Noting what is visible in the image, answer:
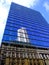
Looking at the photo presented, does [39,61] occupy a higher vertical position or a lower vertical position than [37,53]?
lower

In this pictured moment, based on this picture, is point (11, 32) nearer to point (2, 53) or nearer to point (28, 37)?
point (28, 37)

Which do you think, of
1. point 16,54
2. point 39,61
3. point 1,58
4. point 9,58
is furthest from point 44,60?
point 1,58

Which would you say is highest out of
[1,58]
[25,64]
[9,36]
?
[9,36]

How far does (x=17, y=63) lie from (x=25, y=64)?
1.87 metres

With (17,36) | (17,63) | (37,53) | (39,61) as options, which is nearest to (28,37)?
(17,36)

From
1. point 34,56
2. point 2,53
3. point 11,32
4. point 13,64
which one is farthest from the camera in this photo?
point 11,32

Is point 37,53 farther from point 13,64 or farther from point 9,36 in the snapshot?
point 9,36

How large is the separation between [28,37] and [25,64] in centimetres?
1585

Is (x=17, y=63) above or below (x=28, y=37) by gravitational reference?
below

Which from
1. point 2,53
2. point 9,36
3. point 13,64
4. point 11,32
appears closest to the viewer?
point 13,64

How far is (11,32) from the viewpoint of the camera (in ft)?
122

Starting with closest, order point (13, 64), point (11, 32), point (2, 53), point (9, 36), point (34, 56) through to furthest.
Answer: point (13, 64), point (2, 53), point (34, 56), point (9, 36), point (11, 32)

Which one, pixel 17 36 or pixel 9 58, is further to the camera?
pixel 17 36

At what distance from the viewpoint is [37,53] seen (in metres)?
28.2
